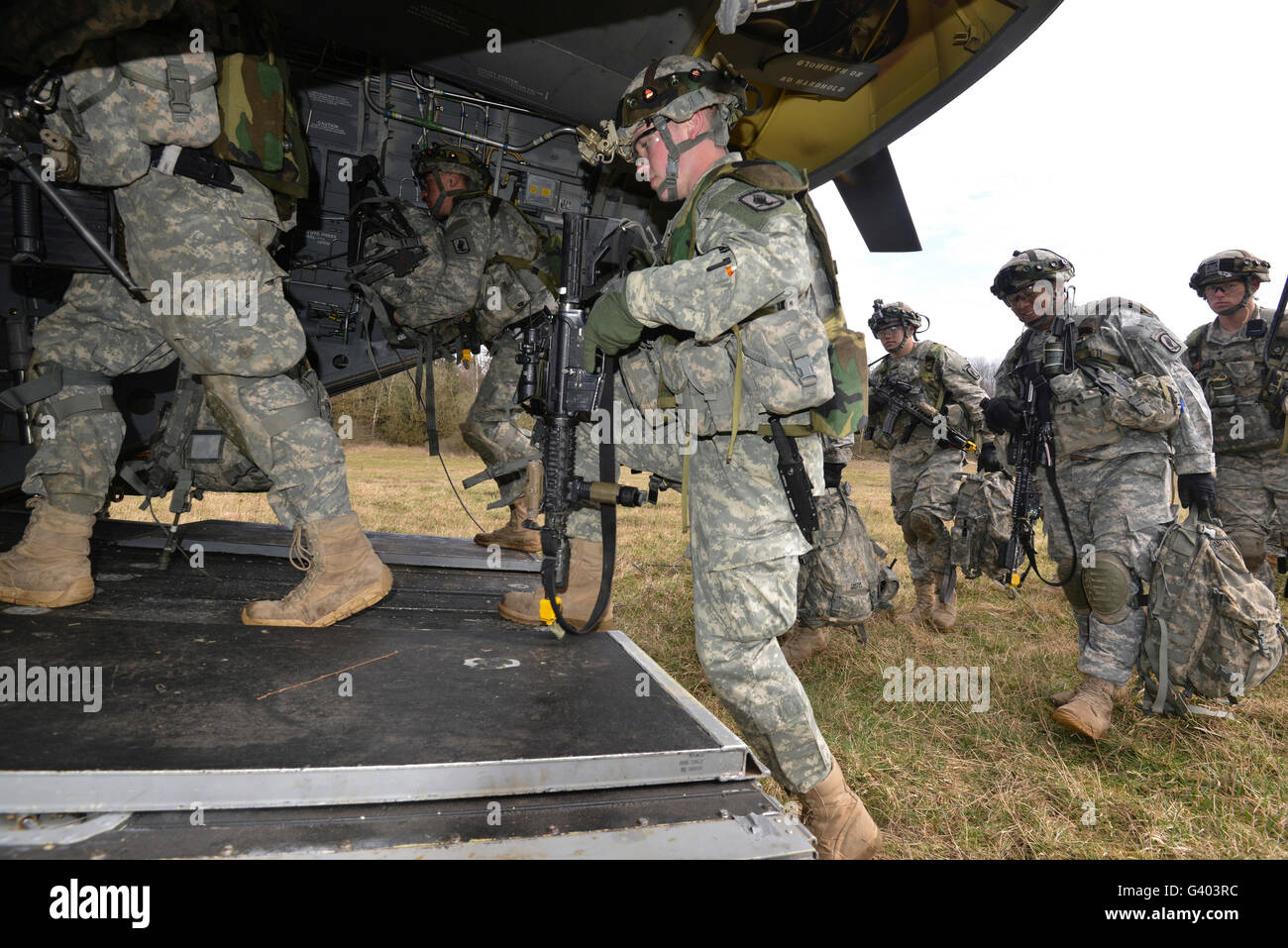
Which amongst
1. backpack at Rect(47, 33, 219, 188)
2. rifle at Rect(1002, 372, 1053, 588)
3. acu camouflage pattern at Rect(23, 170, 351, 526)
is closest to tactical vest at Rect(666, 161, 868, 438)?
acu camouflage pattern at Rect(23, 170, 351, 526)

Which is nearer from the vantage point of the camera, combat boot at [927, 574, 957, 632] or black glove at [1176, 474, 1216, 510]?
black glove at [1176, 474, 1216, 510]

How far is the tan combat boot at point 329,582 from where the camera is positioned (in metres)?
2.26

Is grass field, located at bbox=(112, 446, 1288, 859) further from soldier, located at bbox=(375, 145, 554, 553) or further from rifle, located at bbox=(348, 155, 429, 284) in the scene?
rifle, located at bbox=(348, 155, 429, 284)

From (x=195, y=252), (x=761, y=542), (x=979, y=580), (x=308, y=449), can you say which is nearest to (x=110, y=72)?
(x=195, y=252)

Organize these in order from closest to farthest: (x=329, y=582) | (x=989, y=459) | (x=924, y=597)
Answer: (x=329, y=582)
(x=989, y=459)
(x=924, y=597)

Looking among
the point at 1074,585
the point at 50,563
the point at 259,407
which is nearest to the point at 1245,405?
the point at 1074,585

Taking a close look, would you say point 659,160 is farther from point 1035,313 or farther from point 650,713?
point 1035,313

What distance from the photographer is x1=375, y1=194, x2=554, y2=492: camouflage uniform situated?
12.8 feet

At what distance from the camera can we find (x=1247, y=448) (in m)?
5.11

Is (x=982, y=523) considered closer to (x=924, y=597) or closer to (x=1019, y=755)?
(x=924, y=597)

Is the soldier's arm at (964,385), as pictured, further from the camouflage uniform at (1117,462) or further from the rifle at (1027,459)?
the camouflage uniform at (1117,462)

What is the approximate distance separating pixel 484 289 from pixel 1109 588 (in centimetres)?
356

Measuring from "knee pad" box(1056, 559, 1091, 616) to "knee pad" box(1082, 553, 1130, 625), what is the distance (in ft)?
0.41

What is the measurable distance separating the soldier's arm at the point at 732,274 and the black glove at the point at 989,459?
3439 millimetres
